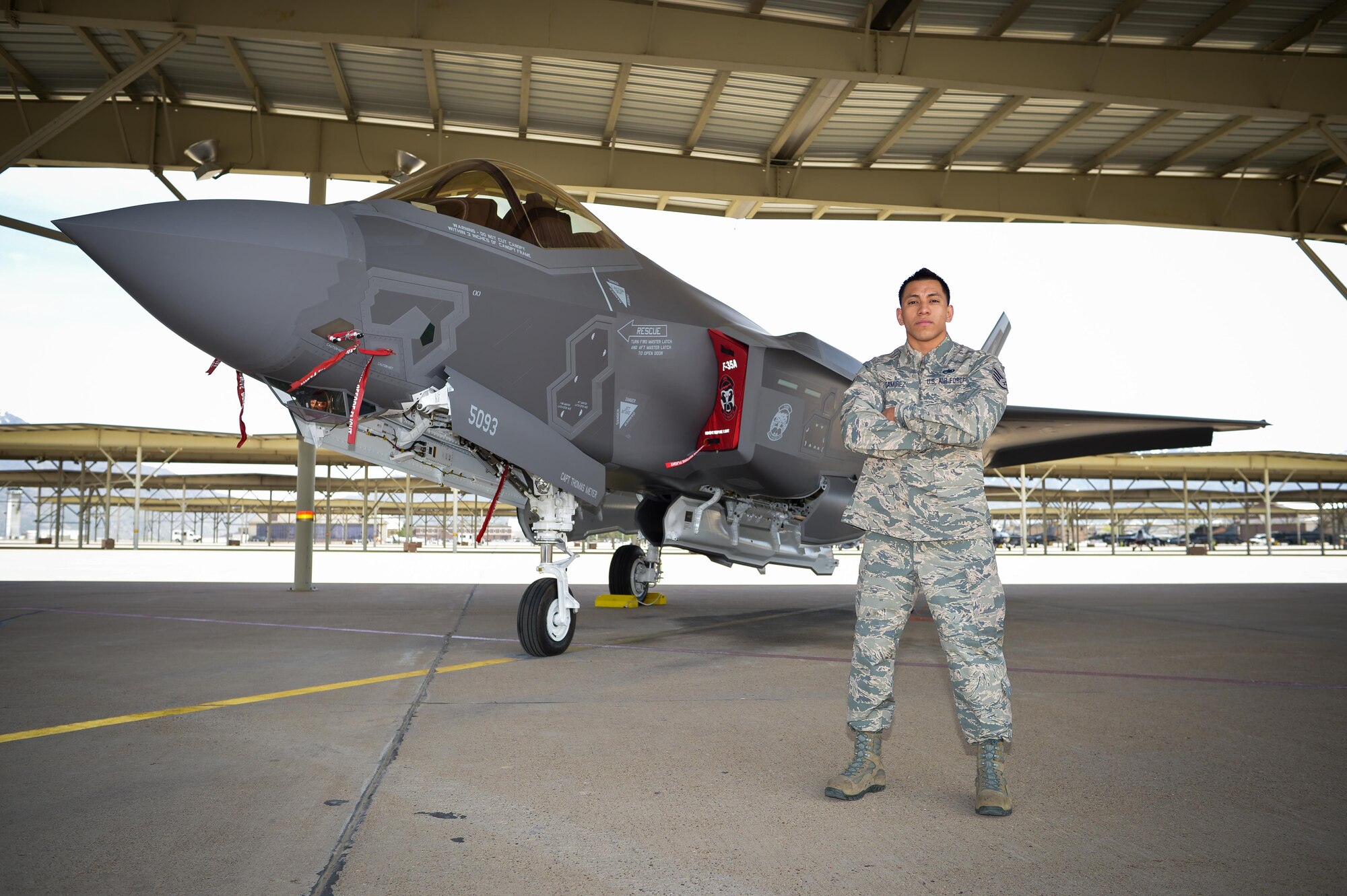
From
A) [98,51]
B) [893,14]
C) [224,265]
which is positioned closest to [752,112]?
[893,14]

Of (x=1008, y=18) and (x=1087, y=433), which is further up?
(x=1008, y=18)

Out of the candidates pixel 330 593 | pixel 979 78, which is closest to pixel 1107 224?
pixel 979 78

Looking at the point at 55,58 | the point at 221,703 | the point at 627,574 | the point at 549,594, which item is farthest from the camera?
the point at 627,574

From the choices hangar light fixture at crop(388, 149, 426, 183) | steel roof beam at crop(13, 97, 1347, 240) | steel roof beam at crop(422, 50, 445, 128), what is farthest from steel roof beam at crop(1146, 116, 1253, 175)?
hangar light fixture at crop(388, 149, 426, 183)

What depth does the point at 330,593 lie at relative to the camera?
12078 millimetres

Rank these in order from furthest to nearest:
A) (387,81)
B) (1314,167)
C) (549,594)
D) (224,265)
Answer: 1. (1314,167)
2. (387,81)
3. (549,594)
4. (224,265)

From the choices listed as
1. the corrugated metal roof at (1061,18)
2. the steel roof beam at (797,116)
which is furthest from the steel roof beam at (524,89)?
the corrugated metal roof at (1061,18)

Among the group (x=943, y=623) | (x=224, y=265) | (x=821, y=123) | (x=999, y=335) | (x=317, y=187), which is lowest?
(x=943, y=623)

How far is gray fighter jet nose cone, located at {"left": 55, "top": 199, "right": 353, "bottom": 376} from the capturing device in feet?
12.5

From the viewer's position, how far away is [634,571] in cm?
1072

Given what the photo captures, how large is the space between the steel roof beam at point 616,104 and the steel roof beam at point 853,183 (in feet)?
0.90

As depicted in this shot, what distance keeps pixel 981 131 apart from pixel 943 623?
35.4 ft

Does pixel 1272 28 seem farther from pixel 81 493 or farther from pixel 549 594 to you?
pixel 81 493

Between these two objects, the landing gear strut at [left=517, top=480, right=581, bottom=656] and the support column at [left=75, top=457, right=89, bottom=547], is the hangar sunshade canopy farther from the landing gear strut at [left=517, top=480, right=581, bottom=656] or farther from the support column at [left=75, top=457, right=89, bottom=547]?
the support column at [left=75, top=457, right=89, bottom=547]
